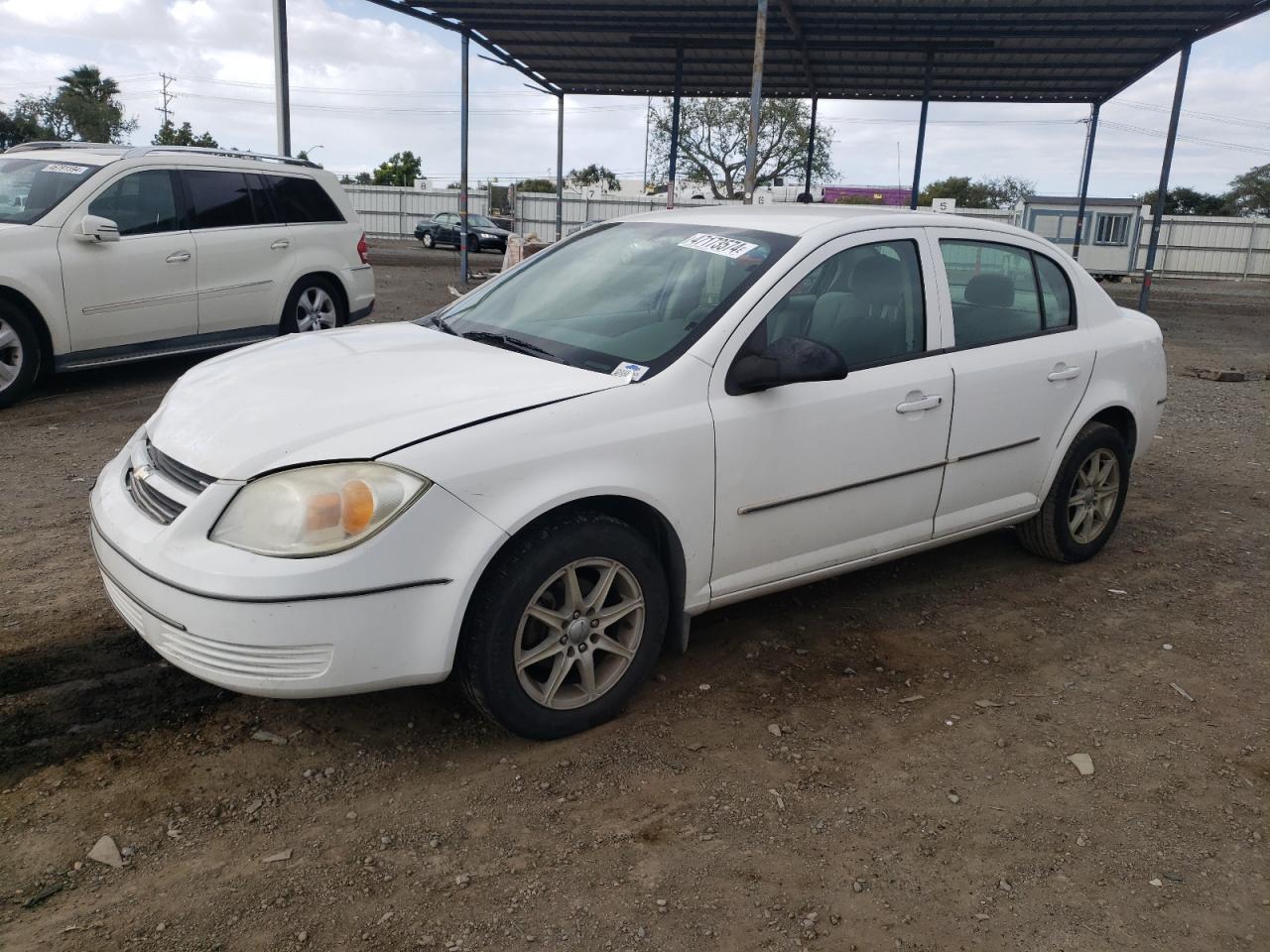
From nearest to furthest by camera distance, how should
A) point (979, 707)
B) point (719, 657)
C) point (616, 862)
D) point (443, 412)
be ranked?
point (616, 862) → point (443, 412) → point (979, 707) → point (719, 657)

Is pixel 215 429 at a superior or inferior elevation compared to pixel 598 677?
superior

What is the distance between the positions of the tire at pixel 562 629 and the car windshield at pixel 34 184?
6.07 metres

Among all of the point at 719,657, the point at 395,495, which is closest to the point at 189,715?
the point at 395,495

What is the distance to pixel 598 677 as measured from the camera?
10.7 feet

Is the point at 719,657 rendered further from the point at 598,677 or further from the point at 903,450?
the point at 903,450

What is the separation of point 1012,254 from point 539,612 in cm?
291

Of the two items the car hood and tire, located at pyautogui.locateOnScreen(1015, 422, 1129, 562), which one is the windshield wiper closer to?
the car hood

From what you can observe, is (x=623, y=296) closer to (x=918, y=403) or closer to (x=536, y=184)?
(x=918, y=403)

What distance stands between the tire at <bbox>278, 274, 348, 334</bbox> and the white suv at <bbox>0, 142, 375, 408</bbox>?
0.5 inches

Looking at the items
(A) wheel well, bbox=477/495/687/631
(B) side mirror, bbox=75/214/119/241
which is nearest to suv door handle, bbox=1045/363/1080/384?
(A) wheel well, bbox=477/495/687/631

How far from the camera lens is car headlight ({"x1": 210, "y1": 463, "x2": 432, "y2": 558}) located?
269 cm

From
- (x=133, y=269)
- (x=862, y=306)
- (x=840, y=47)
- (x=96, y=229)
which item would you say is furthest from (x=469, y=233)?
(x=862, y=306)

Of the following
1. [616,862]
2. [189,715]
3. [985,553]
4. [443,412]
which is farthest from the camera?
[985,553]

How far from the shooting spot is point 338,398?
308 cm
